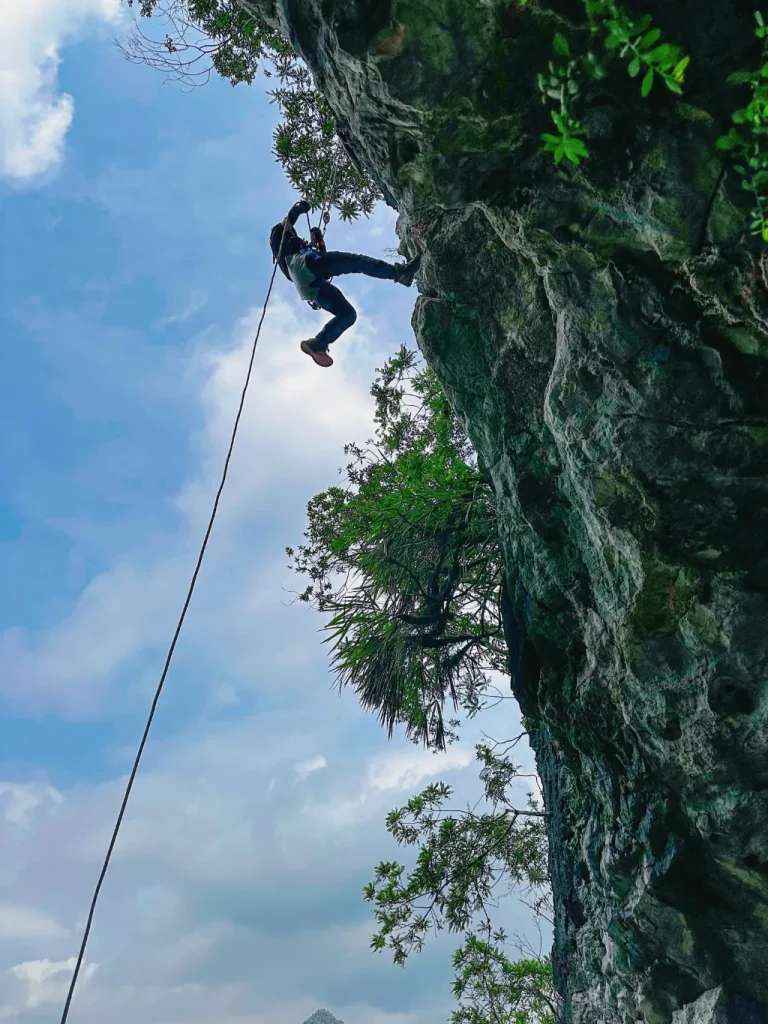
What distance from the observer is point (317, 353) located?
23.9 feet

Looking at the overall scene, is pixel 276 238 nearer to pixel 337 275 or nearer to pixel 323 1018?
pixel 337 275

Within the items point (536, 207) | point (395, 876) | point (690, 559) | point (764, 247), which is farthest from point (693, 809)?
point (395, 876)

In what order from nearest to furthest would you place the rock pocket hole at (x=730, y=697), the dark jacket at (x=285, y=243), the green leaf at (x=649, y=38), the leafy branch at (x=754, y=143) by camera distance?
the green leaf at (x=649, y=38) → the leafy branch at (x=754, y=143) → the rock pocket hole at (x=730, y=697) → the dark jacket at (x=285, y=243)

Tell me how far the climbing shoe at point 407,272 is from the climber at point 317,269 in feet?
1.61

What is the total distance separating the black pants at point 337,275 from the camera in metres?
6.74

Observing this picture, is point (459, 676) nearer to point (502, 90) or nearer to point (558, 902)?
point (558, 902)

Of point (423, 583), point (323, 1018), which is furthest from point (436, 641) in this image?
point (323, 1018)

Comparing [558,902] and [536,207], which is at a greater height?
[536,207]

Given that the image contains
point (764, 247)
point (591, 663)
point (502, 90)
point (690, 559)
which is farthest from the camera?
point (591, 663)

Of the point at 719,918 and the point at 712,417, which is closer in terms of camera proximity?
the point at 712,417

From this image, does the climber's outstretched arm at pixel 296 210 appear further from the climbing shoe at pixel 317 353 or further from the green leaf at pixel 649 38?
the green leaf at pixel 649 38

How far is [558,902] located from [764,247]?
185 inches

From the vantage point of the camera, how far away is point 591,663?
501 cm

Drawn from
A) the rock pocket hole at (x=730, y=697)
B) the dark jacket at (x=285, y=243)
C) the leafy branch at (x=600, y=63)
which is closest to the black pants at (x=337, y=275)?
the dark jacket at (x=285, y=243)
